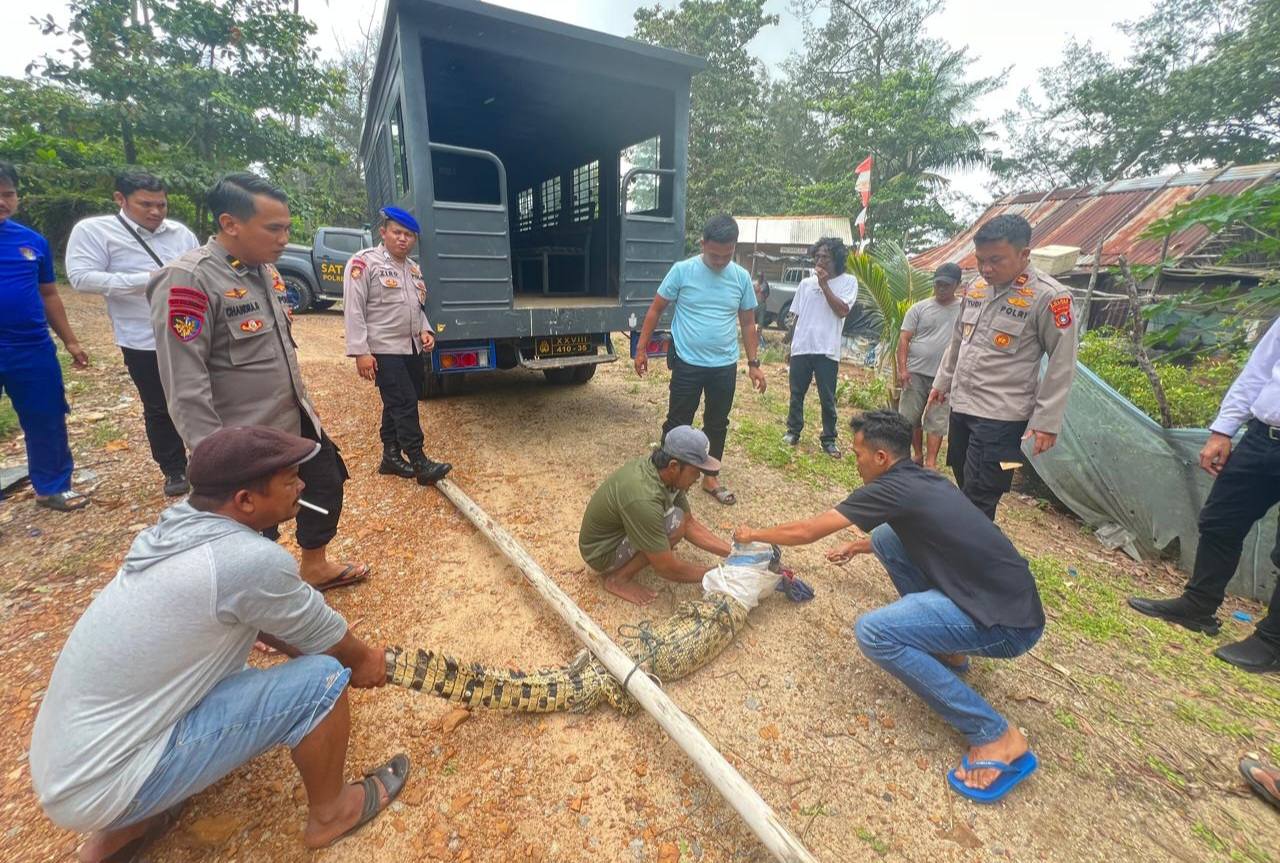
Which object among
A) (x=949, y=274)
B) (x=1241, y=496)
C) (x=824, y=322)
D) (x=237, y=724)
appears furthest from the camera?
(x=824, y=322)

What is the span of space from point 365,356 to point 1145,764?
13.3ft

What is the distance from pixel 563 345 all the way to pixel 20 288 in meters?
3.06

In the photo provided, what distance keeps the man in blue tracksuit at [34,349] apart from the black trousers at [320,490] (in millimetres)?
1755

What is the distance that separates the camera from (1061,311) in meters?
2.54

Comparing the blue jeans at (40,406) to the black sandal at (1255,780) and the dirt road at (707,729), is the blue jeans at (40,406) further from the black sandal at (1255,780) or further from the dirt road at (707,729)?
the black sandal at (1255,780)

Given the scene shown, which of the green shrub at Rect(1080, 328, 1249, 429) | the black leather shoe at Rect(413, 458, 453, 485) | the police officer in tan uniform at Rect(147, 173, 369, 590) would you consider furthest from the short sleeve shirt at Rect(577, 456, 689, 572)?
the green shrub at Rect(1080, 328, 1249, 429)

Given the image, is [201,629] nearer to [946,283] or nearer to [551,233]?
[946,283]

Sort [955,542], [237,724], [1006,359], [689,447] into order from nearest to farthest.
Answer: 1. [237,724]
2. [955,542]
3. [689,447]
4. [1006,359]

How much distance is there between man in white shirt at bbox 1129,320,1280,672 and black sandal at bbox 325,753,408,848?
354 centimetres

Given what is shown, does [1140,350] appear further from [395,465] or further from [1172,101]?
[1172,101]

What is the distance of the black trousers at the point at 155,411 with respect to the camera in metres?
2.99

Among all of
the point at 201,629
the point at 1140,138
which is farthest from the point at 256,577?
the point at 1140,138

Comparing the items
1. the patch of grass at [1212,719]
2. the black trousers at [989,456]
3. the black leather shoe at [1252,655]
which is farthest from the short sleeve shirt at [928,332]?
the patch of grass at [1212,719]

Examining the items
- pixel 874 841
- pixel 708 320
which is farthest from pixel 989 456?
pixel 874 841
